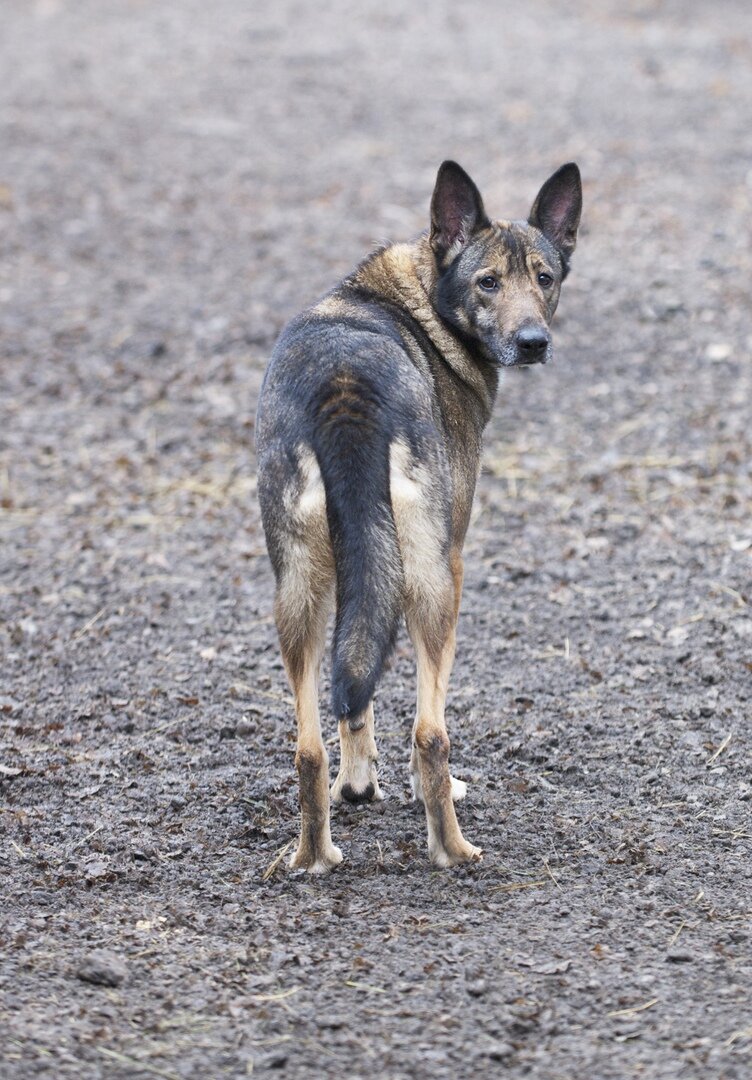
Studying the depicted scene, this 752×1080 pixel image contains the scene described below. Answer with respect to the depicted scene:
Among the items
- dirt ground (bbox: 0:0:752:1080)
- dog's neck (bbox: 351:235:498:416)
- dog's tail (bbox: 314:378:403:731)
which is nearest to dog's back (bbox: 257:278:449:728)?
dog's tail (bbox: 314:378:403:731)

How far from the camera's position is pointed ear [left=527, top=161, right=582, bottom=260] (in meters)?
5.83

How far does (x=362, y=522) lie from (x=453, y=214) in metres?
1.88

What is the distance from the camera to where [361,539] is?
173 inches

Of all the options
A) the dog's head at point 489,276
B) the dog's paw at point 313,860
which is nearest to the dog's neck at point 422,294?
the dog's head at point 489,276

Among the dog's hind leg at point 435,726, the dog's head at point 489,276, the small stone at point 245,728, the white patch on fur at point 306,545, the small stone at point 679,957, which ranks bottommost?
the small stone at point 245,728

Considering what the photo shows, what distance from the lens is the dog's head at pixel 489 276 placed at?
17.8ft

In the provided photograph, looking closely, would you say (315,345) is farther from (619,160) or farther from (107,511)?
(619,160)

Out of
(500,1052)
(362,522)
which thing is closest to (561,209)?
(362,522)

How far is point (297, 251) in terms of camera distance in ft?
40.2

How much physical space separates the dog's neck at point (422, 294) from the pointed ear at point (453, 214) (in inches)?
3.3

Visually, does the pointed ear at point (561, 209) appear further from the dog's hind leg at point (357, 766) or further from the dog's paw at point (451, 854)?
the dog's paw at point (451, 854)

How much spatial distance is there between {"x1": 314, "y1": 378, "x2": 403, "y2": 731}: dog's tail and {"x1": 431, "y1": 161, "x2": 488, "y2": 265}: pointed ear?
1.44m

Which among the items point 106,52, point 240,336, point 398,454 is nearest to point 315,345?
point 398,454

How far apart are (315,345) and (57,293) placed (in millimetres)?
7833
